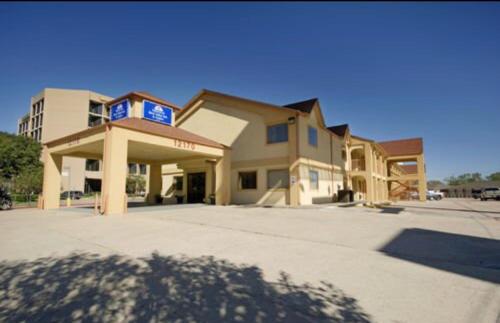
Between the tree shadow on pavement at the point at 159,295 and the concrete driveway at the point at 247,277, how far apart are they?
0.01 metres

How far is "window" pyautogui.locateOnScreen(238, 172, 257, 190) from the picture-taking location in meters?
20.0

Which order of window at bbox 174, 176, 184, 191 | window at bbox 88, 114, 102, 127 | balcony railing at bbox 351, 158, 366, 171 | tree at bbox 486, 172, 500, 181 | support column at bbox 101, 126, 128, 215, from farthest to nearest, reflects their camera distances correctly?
1. tree at bbox 486, 172, 500, 181
2. window at bbox 88, 114, 102, 127
3. balcony railing at bbox 351, 158, 366, 171
4. window at bbox 174, 176, 184, 191
5. support column at bbox 101, 126, 128, 215

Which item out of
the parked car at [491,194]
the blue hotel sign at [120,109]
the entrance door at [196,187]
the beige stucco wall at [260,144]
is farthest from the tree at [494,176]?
the blue hotel sign at [120,109]

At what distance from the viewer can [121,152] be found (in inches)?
490

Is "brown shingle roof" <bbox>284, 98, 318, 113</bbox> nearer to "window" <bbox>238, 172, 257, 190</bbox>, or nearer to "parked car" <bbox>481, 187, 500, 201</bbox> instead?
"window" <bbox>238, 172, 257, 190</bbox>

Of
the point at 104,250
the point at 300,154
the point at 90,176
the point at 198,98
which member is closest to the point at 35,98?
the point at 90,176

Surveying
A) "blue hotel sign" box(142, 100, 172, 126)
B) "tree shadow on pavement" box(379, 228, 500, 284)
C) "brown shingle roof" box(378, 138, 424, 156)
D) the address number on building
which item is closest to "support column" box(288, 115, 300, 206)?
the address number on building

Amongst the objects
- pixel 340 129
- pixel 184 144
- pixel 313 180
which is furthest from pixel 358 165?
pixel 184 144

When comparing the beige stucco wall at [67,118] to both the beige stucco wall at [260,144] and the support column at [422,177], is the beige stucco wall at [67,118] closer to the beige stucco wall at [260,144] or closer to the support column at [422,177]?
the beige stucco wall at [260,144]

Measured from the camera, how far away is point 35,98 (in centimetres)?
5538

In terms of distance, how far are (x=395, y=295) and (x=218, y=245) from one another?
3889mm

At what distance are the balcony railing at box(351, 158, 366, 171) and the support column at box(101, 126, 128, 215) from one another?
2551 centimetres

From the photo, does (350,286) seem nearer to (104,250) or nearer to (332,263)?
(332,263)

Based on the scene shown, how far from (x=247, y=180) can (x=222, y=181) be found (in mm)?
2465
